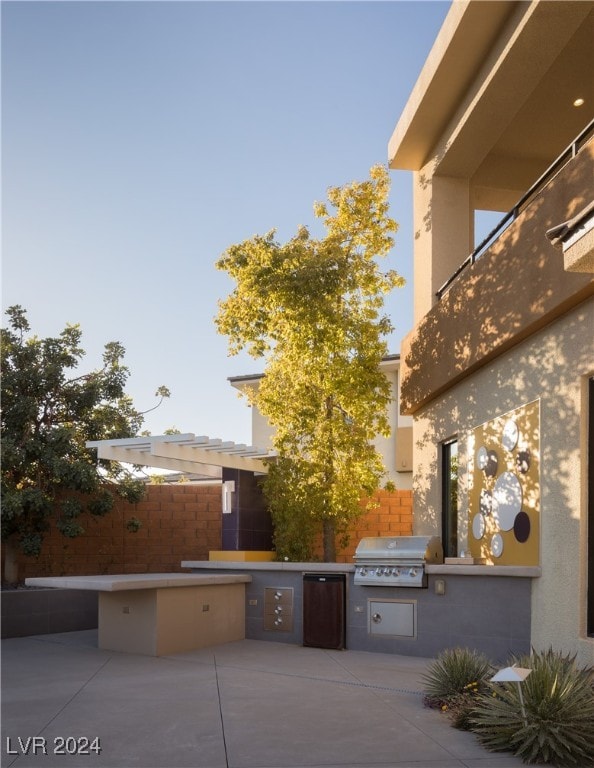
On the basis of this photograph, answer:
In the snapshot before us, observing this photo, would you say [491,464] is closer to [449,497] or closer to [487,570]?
[487,570]

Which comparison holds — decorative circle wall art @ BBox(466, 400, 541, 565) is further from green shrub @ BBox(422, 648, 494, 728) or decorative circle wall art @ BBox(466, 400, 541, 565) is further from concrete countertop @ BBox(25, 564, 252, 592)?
concrete countertop @ BBox(25, 564, 252, 592)

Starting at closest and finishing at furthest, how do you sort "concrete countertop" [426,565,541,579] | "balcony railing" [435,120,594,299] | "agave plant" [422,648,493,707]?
→ 1. "agave plant" [422,648,493,707]
2. "balcony railing" [435,120,594,299]
3. "concrete countertop" [426,565,541,579]

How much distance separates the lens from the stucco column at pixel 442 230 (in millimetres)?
13016

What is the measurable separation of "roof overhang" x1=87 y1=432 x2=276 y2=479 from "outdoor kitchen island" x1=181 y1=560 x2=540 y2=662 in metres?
1.88

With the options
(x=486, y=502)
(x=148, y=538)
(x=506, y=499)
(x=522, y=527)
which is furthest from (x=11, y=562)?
(x=522, y=527)

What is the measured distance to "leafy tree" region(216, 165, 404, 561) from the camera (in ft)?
42.3

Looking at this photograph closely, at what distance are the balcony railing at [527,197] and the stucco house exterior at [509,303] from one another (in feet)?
0.12

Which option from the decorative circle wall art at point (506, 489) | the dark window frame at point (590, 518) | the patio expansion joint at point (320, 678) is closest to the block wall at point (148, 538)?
the patio expansion joint at point (320, 678)

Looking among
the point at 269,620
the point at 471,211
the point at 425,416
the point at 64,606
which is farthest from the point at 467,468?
the point at 64,606

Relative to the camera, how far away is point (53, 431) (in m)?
13.0

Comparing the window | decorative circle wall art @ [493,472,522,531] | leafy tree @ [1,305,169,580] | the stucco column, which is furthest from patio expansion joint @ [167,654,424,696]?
the stucco column

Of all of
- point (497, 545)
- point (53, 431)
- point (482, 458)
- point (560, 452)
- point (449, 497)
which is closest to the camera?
point (560, 452)

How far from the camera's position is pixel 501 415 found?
33.0 ft

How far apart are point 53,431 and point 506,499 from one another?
7.23m
